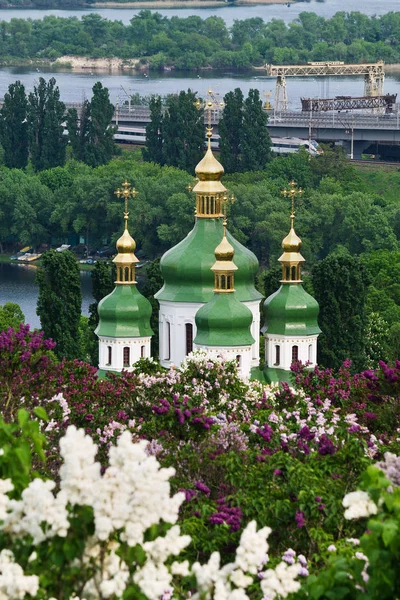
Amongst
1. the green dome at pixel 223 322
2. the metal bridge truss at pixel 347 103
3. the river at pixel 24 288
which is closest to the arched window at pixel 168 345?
the green dome at pixel 223 322

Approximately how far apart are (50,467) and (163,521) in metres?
10.8

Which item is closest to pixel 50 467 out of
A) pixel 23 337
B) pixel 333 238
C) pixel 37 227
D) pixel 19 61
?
pixel 23 337

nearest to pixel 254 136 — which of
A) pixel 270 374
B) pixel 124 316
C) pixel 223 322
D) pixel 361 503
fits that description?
pixel 124 316

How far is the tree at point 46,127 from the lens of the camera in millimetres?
90062

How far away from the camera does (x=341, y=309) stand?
51094 mm

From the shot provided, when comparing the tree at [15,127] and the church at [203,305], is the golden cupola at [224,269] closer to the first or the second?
the church at [203,305]

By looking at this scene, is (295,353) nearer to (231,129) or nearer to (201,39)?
(231,129)

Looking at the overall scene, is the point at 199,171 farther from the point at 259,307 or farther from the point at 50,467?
the point at 50,467

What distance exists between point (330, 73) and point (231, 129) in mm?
38921

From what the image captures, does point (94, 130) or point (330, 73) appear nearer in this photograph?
point (94, 130)

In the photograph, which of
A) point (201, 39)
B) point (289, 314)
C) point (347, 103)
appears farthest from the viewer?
point (201, 39)

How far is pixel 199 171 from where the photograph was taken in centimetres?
4575

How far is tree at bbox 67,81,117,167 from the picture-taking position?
8975cm

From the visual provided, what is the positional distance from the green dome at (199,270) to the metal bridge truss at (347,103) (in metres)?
58.6
